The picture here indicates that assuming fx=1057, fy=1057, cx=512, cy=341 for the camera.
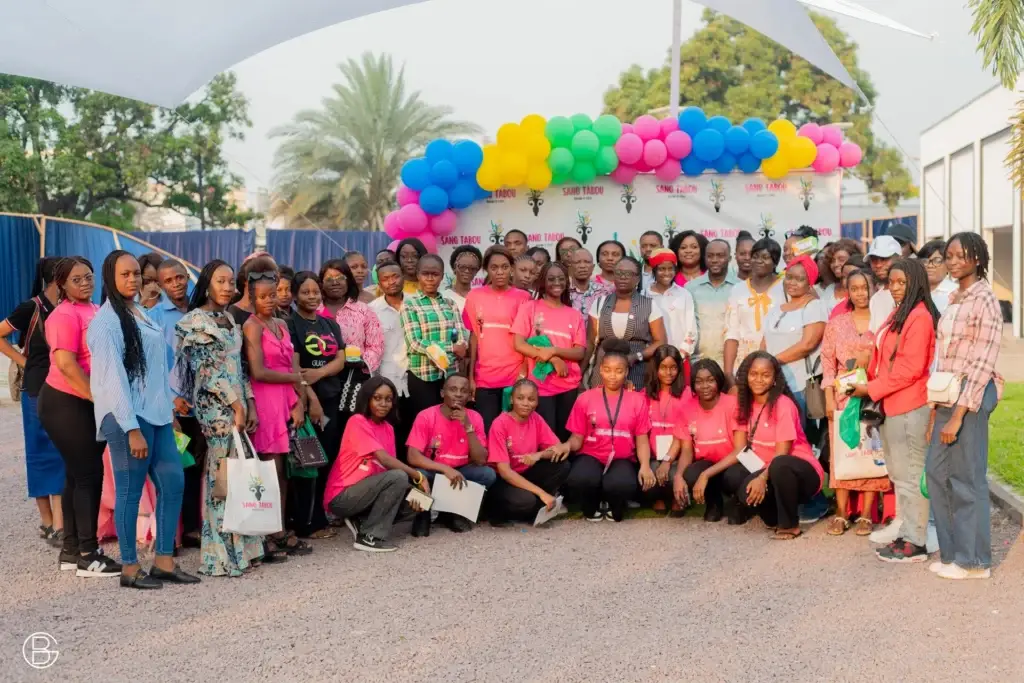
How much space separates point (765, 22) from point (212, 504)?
24.5 feet

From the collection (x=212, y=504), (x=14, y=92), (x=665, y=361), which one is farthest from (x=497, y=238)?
(x=14, y=92)

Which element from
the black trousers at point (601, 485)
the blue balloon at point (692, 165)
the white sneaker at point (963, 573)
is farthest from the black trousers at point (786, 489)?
the blue balloon at point (692, 165)

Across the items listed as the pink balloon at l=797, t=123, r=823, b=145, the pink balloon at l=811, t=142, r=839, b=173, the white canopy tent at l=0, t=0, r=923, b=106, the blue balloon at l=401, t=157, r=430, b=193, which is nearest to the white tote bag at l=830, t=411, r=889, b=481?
the pink balloon at l=811, t=142, r=839, b=173

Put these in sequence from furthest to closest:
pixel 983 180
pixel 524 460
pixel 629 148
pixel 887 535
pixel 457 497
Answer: pixel 983 180, pixel 629 148, pixel 524 460, pixel 457 497, pixel 887 535

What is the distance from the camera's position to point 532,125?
9.31 m

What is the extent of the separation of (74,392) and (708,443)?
4019mm

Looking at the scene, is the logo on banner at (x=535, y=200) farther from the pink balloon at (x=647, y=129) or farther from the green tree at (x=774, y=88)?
the green tree at (x=774, y=88)

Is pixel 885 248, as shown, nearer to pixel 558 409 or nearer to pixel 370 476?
pixel 558 409

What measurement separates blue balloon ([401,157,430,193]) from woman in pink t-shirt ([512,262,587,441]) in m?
2.15

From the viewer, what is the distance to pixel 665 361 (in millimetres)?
7414

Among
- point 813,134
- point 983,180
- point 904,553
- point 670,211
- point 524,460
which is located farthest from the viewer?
point 983,180

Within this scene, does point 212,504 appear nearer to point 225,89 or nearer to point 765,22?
point 765,22

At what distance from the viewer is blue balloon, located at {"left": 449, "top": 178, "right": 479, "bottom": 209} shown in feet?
31.0

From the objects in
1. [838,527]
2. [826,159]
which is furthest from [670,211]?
[838,527]
